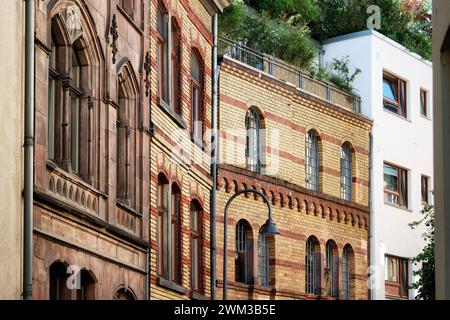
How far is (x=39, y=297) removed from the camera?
1541 centimetres

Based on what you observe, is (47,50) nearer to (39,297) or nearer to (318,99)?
(39,297)

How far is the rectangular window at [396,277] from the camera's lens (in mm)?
38125

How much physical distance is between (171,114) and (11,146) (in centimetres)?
960

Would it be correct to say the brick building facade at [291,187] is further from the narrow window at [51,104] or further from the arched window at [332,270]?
the narrow window at [51,104]

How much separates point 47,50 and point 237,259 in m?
15.7

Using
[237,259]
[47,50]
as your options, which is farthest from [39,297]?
[237,259]

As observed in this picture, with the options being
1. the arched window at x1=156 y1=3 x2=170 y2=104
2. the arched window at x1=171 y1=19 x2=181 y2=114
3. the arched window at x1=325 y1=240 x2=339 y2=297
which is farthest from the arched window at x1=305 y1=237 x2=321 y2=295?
the arched window at x1=156 y1=3 x2=170 y2=104

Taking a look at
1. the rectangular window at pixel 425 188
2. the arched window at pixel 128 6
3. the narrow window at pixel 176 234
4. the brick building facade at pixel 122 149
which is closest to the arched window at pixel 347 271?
A: the rectangular window at pixel 425 188

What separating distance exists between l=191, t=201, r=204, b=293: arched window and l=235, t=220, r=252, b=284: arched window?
12.2ft

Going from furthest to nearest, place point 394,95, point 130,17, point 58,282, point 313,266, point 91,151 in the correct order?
point 394,95 → point 313,266 → point 130,17 → point 91,151 → point 58,282

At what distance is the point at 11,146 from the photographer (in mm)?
14539

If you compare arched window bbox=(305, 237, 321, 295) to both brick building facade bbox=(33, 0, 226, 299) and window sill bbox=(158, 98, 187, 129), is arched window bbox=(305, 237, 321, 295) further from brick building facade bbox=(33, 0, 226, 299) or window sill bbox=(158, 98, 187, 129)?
window sill bbox=(158, 98, 187, 129)

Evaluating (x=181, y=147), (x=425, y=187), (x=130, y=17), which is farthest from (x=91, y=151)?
(x=425, y=187)

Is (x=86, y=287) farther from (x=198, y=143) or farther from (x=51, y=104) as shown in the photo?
(x=198, y=143)
